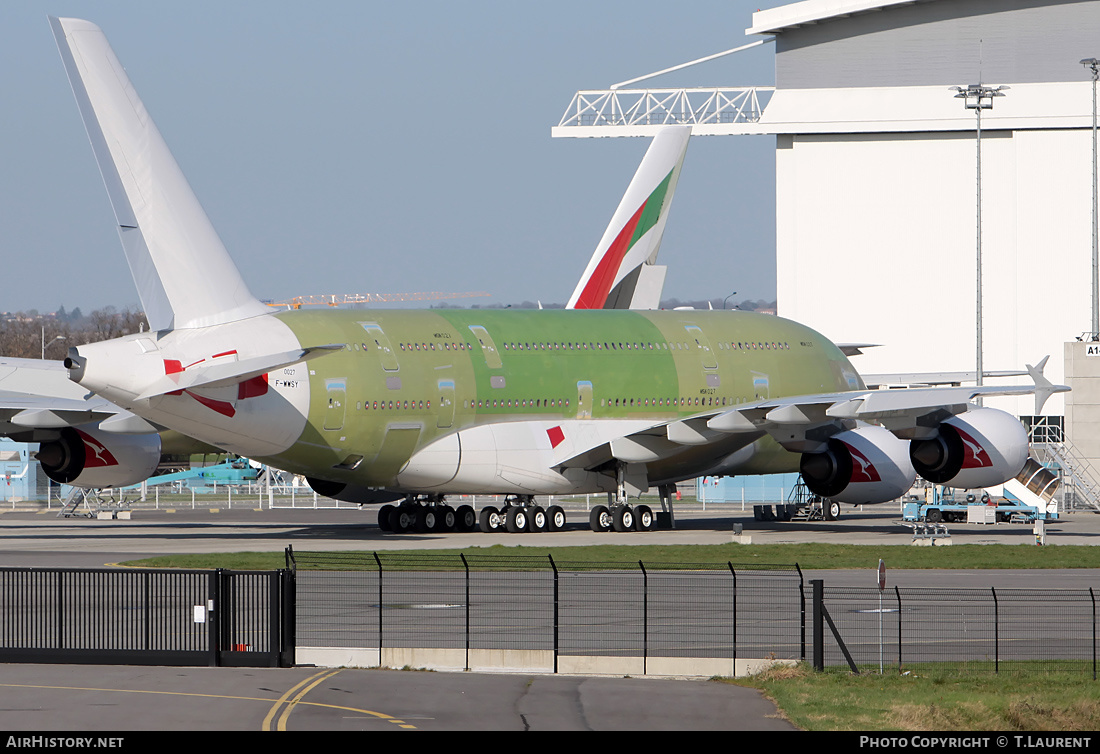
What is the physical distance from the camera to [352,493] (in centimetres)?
4594

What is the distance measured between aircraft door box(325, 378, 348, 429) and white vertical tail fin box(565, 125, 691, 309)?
15.9 m

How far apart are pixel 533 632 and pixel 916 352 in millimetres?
68503

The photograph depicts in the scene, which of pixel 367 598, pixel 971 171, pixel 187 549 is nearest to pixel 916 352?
pixel 971 171

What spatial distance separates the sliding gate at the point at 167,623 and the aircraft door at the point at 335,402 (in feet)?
57.0

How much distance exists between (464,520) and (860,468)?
36.6 feet

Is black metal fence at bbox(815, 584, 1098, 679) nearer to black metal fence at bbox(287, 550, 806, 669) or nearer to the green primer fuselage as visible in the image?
black metal fence at bbox(287, 550, 806, 669)

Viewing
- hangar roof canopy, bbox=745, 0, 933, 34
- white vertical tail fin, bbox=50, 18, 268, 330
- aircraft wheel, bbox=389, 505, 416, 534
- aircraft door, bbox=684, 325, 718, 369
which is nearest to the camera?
white vertical tail fin, bbox=50, 18, 268, 330

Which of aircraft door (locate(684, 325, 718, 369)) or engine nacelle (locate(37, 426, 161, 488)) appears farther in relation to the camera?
aircraft door (locate(684, 325, 718, 369))

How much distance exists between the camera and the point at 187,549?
38125 millimetres

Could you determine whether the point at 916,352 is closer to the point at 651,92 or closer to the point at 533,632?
the point at 651,92

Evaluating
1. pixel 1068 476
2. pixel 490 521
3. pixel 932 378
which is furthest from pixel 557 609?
pixel 932 378

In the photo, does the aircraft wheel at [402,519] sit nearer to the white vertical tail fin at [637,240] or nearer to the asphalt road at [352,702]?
the white vertical tail fin at [637,240]

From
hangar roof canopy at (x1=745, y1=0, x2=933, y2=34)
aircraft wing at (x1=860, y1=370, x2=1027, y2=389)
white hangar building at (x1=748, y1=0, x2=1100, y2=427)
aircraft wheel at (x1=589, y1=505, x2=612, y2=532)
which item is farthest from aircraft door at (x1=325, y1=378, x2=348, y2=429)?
hangar roof canopy at (x1=745, y1=0, x2=933, y2=34)

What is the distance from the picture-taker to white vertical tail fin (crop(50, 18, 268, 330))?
35.6m
